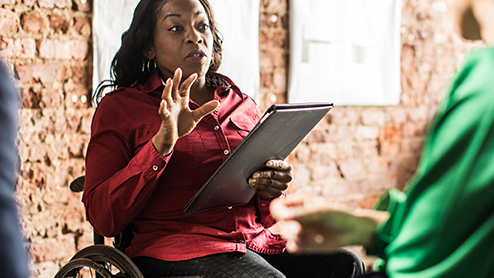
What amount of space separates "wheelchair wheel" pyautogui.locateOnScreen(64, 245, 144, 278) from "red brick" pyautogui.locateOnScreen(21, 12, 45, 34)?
102 cm

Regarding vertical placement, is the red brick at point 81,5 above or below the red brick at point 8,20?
above

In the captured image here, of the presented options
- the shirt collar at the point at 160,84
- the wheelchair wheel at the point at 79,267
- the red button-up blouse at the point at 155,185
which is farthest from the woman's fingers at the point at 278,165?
the wheelchair wheel at the point at 79,267

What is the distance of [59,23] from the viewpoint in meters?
1.88

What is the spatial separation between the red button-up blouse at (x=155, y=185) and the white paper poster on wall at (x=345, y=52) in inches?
45.9

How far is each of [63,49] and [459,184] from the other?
5.63 ft

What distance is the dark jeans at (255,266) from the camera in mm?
1200

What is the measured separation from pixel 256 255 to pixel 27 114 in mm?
1101

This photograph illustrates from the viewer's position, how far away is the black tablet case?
1.11 m

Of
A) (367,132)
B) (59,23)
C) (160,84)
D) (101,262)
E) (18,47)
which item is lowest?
(101,262)

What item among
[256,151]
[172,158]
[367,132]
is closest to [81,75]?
[172,158]

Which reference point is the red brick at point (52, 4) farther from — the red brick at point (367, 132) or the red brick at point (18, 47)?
the red brick at point (367, 132)

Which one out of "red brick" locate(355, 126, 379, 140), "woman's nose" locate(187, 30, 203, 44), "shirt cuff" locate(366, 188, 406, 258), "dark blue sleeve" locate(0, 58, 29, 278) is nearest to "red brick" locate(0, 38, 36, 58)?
"woman's nose" locate(187, 30, 203, 44)

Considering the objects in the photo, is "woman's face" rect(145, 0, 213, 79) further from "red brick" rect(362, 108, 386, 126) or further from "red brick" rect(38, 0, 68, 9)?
"red brick" rect(362, 108, 386, 126)

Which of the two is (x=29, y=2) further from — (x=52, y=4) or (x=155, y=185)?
(x=155, y=185)
